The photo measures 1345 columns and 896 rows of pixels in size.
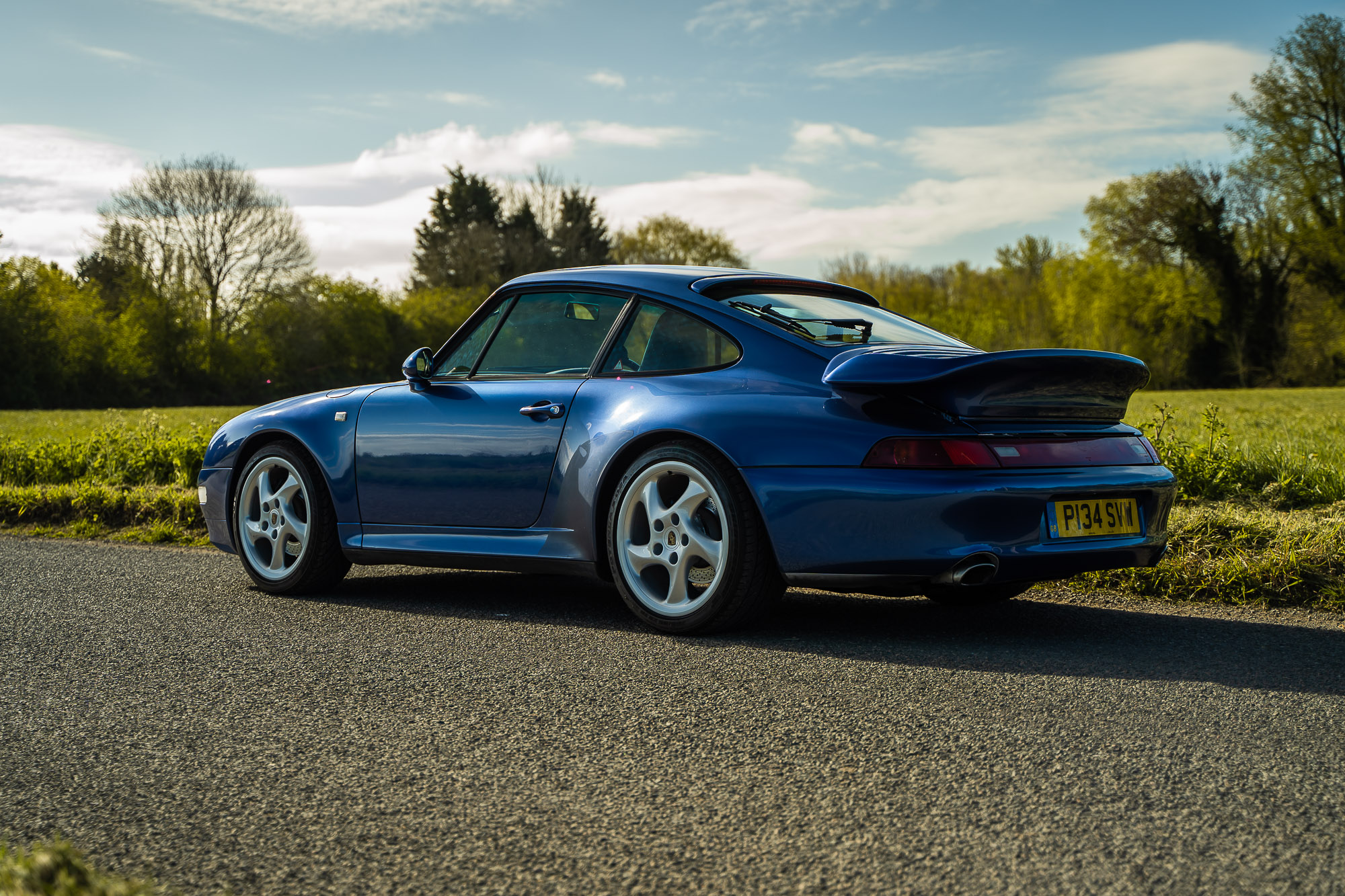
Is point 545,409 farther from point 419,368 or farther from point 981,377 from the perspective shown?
point 981,377

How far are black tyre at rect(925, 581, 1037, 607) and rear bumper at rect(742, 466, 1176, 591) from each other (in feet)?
2.84

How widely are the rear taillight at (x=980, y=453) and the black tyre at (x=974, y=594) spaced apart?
3.07ft

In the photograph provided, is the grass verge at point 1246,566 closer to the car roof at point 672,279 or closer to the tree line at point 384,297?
the car roof at point 672,279

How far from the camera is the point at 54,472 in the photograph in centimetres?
1040

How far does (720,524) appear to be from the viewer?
4.23m

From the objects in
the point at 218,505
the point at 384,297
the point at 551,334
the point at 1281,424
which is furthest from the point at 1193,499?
the point at 384,297

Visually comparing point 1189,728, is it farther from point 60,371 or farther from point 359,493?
point 60,371

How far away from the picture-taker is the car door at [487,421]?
4.77 metres

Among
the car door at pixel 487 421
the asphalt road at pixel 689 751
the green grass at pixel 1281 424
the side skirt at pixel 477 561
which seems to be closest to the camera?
the asphalt road at pixel 689 751

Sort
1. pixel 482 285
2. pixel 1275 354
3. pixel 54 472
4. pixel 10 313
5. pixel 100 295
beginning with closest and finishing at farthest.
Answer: pixel 54 472 → pixel 10 313 → pixel 100 295 → pixel 1275 354 → pixel 482 285

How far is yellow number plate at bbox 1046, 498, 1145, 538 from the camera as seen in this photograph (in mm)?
3998

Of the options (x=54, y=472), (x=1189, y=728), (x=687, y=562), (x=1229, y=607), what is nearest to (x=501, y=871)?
(x=1189, y=728)

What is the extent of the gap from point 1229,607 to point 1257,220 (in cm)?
4409

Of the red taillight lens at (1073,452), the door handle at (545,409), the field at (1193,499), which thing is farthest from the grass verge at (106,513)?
the red taillight lens at (1073,452)
